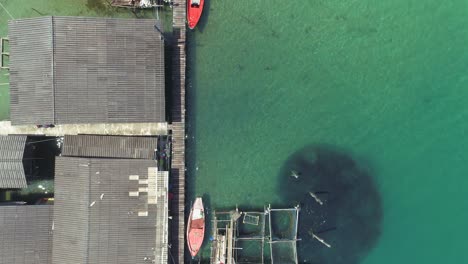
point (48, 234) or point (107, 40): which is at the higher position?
point (107, 40)

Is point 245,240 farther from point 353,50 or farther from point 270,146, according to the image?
point 353,50

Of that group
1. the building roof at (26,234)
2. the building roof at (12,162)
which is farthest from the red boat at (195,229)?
the building roof at (12,162)

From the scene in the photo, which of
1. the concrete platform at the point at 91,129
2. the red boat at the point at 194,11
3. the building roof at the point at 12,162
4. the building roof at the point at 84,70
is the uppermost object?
the red boat at the point at 194,11

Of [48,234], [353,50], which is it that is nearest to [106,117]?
[48,234]

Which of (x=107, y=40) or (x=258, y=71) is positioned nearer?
(x=107, y=40)

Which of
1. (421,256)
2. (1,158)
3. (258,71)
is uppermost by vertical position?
(258,71)

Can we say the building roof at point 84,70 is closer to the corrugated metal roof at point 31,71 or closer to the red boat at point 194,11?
the corrugated metal roof at point 31,71
